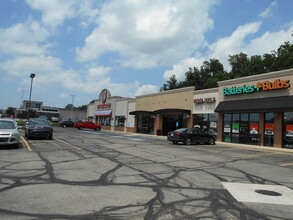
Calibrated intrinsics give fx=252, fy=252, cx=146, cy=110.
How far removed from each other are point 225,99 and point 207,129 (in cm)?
406

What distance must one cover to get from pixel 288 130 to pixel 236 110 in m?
4.56

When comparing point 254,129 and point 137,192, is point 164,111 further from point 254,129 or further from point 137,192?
point 137,192

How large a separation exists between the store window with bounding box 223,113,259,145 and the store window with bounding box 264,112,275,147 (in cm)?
83

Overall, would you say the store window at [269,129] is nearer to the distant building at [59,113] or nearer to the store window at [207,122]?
the store window at [207,122]

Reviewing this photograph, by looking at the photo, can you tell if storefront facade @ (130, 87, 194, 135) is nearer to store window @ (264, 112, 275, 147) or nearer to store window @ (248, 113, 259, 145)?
store window @ (248, 113, 259, 145)

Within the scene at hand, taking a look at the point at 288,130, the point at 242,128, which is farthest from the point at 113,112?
the point at 288,130

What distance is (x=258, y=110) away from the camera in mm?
21328

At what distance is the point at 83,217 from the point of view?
13.8 ft

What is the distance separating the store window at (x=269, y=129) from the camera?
21.4 metres

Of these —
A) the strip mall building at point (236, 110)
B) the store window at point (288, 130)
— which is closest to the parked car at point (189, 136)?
the strip mall building at point (236, 110)

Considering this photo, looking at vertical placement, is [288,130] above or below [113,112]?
below

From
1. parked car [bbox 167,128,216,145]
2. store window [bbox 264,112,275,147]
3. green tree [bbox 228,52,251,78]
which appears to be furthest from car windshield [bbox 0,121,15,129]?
green tree [bbox 228,52,251,78]

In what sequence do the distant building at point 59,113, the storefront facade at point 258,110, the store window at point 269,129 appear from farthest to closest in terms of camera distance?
the distant building at point 59,113 < the store window at point 269,129 < the storefront facade at point 258,110

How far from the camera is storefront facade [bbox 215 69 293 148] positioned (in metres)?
20.4
